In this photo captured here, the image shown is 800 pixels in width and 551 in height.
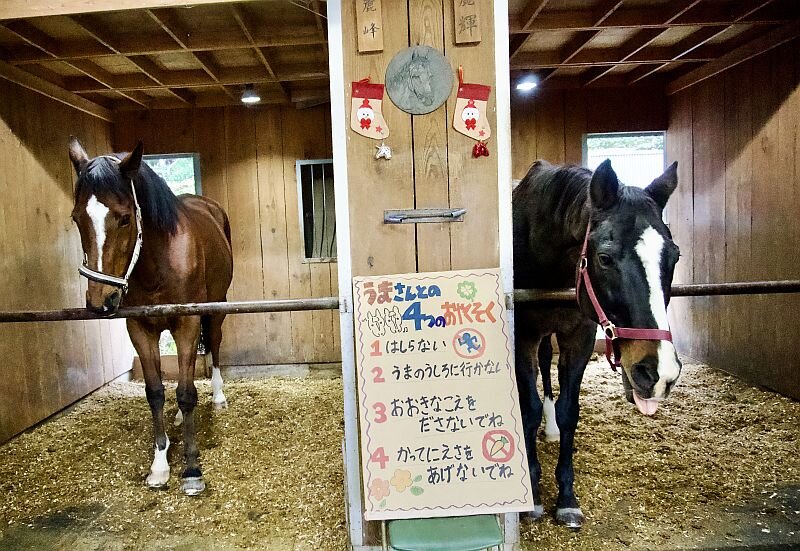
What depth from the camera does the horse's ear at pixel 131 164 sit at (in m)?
2.13

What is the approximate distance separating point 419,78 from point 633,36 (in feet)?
8.80

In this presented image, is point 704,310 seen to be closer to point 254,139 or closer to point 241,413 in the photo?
point 241,413

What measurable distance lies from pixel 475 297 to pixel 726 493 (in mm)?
1526

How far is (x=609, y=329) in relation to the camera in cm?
149

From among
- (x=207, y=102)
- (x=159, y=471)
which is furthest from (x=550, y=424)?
(x=207, y=102)

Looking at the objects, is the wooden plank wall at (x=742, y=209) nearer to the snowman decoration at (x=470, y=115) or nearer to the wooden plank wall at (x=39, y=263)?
the snowman decoration at (x=470, y=115)

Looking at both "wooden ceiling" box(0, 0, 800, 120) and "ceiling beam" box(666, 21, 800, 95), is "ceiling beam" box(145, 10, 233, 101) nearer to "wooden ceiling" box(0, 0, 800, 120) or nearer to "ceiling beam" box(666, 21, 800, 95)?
"wooden ceiling" box(0, 0, 800, 120)

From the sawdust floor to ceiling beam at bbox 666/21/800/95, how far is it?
2254 millimetres

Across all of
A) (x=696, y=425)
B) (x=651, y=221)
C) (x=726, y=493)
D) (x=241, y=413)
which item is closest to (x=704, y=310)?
(x=696, y=425)

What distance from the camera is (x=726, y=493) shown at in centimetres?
220

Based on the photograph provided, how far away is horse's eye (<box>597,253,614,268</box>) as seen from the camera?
1502 millimetres

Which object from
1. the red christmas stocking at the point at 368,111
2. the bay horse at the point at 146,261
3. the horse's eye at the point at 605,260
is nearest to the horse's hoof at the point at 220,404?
the bay horse at the point at 146,261

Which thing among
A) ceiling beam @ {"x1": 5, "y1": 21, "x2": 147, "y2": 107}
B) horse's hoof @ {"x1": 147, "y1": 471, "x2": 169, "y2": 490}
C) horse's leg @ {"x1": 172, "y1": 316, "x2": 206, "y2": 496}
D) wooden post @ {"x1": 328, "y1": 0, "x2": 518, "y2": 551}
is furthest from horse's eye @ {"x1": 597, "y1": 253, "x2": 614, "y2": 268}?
ceiling beam @ {"x1": 5, "y1": 21, "x2": 147, "y2": 107}

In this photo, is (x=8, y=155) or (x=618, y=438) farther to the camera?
(x=8, y=155)
